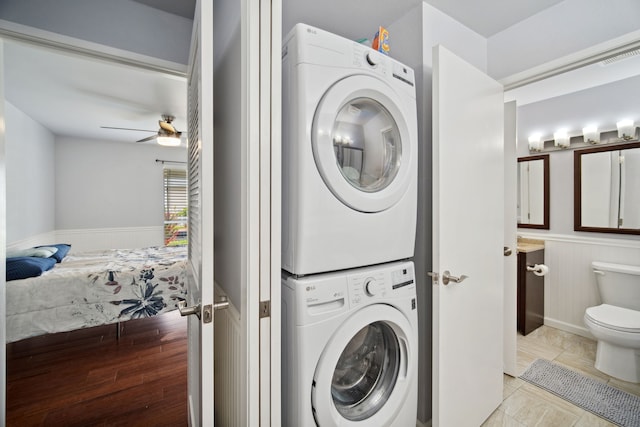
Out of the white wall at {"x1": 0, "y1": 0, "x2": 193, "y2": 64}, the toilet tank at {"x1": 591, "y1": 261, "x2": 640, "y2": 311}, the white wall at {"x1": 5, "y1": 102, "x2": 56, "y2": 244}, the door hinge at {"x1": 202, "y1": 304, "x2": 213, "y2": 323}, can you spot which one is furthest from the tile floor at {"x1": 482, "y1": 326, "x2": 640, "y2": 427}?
the white wall at {"x1": 5, "y1": 102, "x2": 56, "y2": 244}

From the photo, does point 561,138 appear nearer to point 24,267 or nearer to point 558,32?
point 558,32

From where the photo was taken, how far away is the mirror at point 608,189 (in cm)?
245

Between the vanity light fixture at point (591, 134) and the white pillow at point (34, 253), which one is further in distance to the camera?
the white pillow at point (34, 253)

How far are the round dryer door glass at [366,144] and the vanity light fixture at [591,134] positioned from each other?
2610 millimetres

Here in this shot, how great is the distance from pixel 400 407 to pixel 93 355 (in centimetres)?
268

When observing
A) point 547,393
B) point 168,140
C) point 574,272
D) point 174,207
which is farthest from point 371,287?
point 174,207

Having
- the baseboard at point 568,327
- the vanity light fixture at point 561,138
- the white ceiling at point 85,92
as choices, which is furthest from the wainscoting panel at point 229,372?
the vanity light fixture at point 561,138

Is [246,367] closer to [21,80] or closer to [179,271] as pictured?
[179,271]

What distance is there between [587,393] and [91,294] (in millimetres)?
3929

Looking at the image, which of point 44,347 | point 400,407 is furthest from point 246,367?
point 44,347

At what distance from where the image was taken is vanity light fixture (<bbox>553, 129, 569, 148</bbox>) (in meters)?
2.76

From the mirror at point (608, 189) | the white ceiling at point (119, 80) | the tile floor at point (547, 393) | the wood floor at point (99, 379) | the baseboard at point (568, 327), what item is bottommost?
the wood floor at point (99, 379)

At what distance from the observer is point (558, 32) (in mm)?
1649

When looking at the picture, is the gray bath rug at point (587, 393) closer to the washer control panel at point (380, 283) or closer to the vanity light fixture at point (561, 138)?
the washer control panel at point (380, 283)
